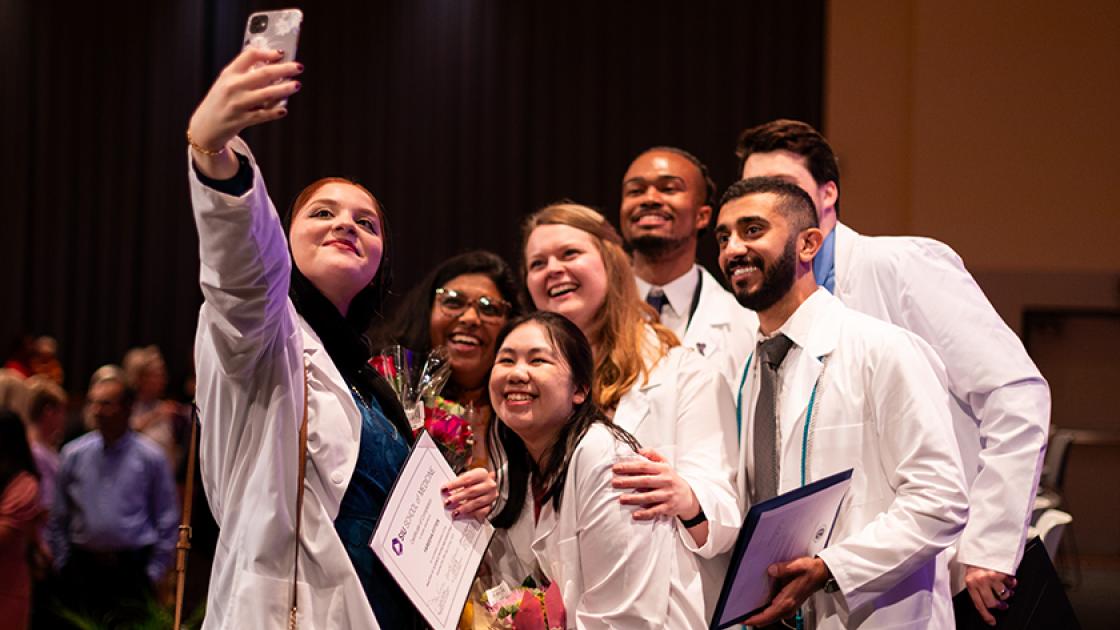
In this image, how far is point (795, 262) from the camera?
8.67 feet

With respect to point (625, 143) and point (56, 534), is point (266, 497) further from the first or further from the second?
point (625, 143)

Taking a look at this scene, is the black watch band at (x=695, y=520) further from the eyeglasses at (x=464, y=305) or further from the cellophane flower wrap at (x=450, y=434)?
the eyeglasses at (x=464, y=305)

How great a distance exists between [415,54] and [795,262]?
334 inches

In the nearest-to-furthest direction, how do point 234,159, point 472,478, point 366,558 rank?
1. point 234,159
2. point 366,558
3. point 472,478

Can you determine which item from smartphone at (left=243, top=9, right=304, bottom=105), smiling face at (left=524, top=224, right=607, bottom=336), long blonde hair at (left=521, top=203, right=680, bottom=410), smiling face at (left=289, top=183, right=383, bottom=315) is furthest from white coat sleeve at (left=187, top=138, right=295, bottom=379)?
smiling face at (left=524, top=224, right=607, bottom=336)

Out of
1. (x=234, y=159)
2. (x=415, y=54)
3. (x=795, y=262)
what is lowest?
(x=795, y=262)

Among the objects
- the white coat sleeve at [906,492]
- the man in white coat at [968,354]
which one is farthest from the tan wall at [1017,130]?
the white coat sleeve at [906,492]

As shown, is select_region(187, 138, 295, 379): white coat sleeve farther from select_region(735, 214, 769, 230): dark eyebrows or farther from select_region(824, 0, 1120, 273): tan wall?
select_region(824, 0, 1120, 273): tan wall

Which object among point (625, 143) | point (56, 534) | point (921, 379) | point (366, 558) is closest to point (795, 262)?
point (921, 379)

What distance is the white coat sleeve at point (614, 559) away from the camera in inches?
92.4

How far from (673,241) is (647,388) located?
3.93 feet

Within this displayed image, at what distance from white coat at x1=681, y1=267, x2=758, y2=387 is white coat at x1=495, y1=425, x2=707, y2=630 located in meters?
0.97

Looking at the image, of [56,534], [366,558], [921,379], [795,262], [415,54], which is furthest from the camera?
[415,54]

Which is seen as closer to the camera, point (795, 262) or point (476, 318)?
point (795, 262)
